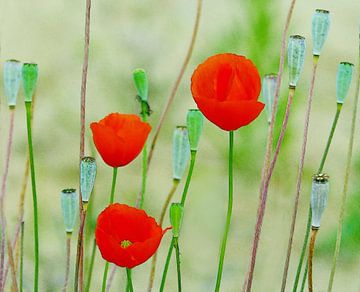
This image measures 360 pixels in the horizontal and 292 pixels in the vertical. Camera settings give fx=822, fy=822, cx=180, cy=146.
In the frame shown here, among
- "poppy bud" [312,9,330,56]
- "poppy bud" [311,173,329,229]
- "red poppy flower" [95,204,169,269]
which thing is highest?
"poppy bud" [312,9,330,56]

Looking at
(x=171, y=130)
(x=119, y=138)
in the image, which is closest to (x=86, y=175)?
(x=119, y=138)

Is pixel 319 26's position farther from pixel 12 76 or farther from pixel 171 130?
pixel 171 130

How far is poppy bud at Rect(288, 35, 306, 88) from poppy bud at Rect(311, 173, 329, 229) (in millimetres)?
69

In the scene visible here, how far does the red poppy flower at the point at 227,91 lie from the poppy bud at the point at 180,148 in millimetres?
60

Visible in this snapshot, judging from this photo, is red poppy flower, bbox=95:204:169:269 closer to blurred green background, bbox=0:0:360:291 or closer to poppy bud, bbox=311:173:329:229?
poppy bud, bbox=311:173:329:229

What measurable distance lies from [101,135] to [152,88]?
341mm

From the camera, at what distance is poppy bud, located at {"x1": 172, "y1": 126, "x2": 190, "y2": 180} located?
55 cm

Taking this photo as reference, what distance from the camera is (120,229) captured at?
508 mm

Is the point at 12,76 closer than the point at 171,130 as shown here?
Yes

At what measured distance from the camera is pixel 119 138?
493 millimetres

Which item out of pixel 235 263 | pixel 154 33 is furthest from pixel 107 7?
pixel 235 263

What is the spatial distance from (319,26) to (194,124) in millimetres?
106

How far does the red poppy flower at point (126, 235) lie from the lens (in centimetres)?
46

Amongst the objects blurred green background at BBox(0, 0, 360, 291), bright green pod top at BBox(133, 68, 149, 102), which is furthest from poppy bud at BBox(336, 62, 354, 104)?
blurred green background at BBox(0, 0, 360, 291)
